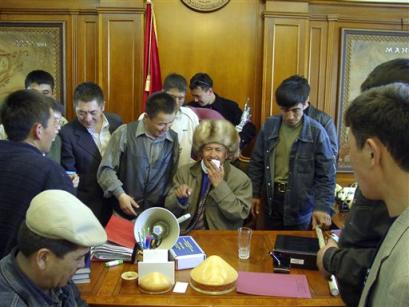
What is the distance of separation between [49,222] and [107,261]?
0.81 meters

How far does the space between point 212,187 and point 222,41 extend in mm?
2639

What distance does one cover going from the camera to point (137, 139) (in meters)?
2.90

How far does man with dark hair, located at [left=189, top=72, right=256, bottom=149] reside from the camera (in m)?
4.30

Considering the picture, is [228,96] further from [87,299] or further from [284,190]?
[87,299]

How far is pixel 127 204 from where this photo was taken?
2691 mm

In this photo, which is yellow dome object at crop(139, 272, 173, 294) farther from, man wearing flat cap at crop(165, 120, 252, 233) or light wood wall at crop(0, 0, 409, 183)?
light wood wall at crop(0, 0, 409, 183)

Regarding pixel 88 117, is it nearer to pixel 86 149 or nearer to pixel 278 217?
pixel 86 149

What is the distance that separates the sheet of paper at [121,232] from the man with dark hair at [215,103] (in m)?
2.13

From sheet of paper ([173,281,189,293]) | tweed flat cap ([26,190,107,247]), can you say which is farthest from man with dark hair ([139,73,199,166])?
tweed flat cap ([26,190,107,247])

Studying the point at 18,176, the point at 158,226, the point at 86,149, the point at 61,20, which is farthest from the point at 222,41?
the point at 18,176

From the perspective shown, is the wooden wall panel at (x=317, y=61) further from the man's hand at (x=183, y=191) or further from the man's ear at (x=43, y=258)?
the man's ear at (x=43, y=258)

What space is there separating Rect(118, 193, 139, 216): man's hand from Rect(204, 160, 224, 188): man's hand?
492 mm

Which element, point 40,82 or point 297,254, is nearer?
point 297,254

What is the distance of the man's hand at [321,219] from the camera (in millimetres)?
2828
